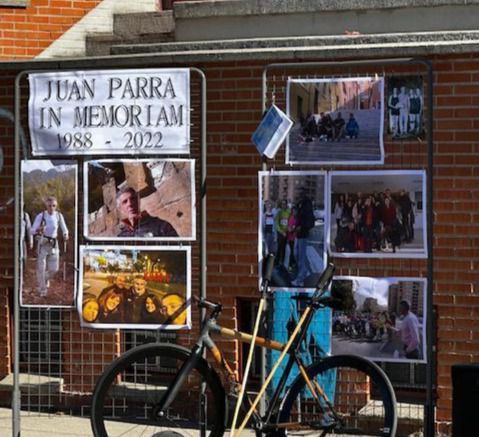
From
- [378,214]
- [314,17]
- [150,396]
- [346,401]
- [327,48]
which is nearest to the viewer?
[378,214]

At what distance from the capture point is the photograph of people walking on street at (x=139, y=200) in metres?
7.01

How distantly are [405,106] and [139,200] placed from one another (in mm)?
1767

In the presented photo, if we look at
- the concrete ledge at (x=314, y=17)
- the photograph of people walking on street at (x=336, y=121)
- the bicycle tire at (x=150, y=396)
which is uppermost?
the concrete ledge at (x=314, y=17)

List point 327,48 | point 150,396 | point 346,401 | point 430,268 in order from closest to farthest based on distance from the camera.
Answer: point 430,268, point 346,401, point 150,396, point 327,48

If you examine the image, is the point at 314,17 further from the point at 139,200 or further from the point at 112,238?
the point at 112,238

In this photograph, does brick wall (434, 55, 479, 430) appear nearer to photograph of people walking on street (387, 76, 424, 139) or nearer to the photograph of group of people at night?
photograph of people walking on street (387, 76, 424, 139)

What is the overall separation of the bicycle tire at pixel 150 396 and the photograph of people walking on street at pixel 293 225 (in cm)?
77

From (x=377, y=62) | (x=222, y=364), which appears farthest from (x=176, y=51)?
(x=222, y=364)

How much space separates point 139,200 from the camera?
7066mm

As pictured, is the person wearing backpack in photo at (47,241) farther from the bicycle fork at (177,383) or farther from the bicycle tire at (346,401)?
the bicycle tire at (346,401)

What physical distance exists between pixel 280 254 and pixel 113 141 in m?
1.30

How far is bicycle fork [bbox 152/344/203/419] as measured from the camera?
21.1 feet

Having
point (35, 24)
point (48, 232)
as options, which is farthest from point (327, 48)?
point (35, 24)

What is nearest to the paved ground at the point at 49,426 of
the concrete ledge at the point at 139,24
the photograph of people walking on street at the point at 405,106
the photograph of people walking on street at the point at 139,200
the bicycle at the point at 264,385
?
the bicycle at the point at 264,385
